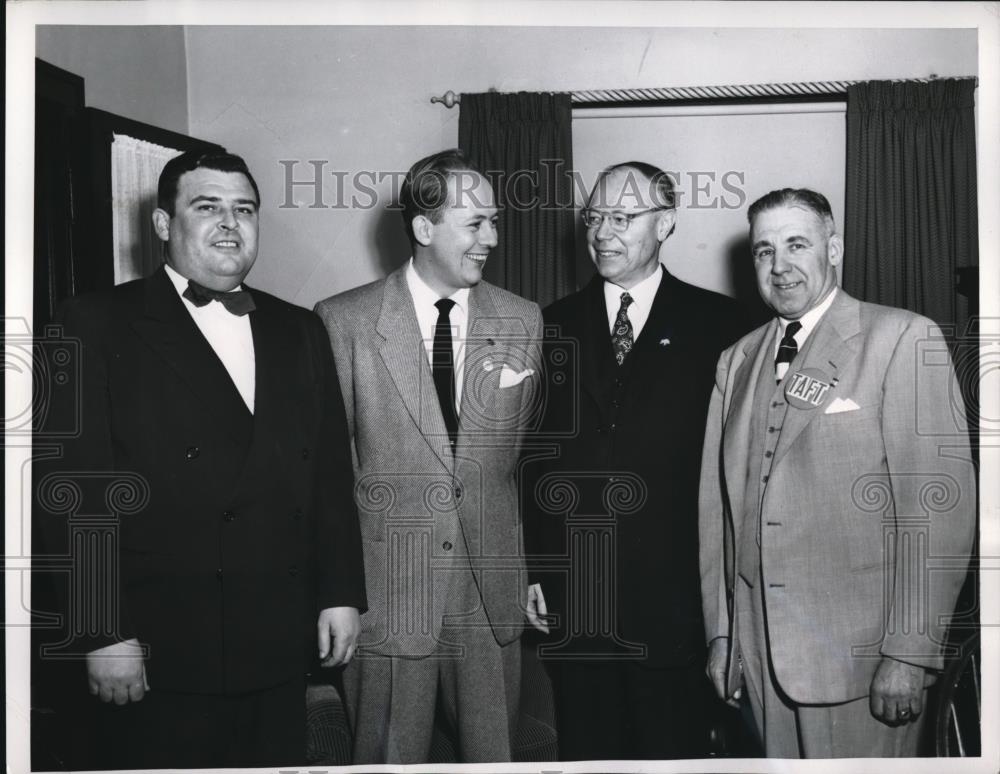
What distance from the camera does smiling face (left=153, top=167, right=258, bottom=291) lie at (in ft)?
5.61

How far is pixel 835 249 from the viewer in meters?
1.77

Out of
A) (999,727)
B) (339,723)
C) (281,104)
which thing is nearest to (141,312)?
(281,104)

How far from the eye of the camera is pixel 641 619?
177cm

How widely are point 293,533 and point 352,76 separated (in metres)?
0.93

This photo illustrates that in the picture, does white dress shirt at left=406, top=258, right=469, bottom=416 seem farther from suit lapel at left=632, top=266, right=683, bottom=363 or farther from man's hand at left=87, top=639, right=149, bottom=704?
man's hand at left=87, top=639, right=149, bottom=704

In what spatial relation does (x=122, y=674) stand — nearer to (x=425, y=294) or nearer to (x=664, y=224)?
(x=425, y=294)

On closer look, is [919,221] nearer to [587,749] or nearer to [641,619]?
[641,619]

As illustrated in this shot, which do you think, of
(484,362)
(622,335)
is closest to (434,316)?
(484,362)

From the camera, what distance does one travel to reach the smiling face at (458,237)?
1.79 metres

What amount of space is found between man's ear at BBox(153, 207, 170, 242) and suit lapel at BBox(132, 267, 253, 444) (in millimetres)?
93

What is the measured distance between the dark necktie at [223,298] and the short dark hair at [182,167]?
0.15 m

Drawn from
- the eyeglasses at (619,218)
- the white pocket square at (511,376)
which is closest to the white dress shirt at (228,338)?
the white pocket square at (511,376)

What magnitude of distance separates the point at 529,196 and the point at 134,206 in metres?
0.79

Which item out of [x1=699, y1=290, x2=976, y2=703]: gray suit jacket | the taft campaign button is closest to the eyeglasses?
[x1=699, y1=290, x2=976, y2=703]: gray suit jacket
